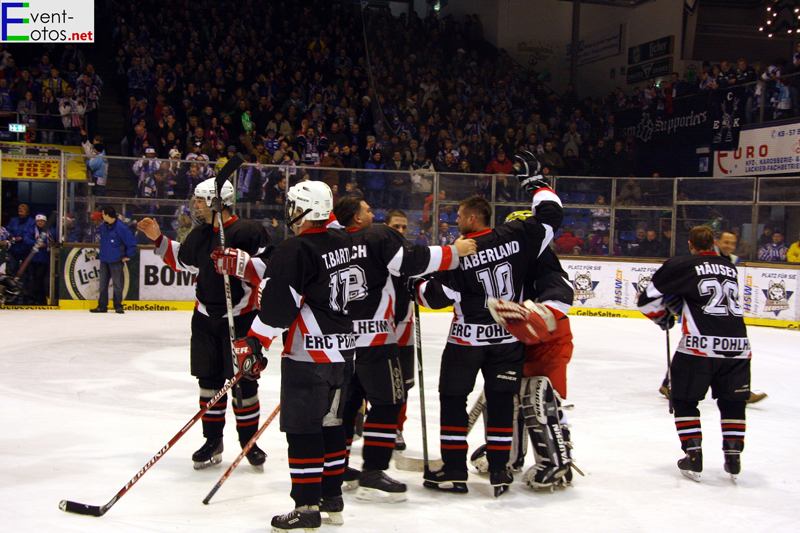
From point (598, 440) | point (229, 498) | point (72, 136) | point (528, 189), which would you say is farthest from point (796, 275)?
point (72, 136)

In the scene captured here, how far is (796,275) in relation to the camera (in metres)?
10.1

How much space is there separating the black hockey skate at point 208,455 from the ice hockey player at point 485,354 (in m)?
1.16

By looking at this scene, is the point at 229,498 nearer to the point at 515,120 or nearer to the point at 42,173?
the point at 42,173

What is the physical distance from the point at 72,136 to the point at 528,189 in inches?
445

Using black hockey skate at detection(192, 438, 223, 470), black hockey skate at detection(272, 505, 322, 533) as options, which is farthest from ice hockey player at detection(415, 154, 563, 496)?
black hockey skate at detection(192, 438, 223, 470)

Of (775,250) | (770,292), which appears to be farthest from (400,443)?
(775,250)

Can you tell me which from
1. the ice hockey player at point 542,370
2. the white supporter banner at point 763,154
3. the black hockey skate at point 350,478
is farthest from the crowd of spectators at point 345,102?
the black hockey skate at point 350,478

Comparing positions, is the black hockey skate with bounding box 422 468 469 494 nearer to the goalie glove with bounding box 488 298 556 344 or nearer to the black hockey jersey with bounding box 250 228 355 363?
the goalie glove with bounding box 488 298 556 344

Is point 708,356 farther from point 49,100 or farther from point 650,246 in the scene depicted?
point 49,100

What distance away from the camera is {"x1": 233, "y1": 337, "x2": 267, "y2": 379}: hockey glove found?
2.97m

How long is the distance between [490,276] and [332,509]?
4.35 ft

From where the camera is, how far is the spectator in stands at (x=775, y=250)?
1024 cm

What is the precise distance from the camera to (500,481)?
345 centimetres

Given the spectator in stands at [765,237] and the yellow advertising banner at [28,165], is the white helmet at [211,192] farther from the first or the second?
the spectator in stands at [765,237]
